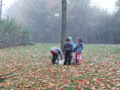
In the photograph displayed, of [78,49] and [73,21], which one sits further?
[73,21]

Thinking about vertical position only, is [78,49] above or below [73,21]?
below

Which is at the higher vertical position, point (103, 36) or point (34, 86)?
point (103, 36)

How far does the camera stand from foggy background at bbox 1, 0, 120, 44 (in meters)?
28.4

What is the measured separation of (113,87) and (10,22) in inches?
837

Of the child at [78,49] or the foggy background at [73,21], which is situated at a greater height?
the foggy background at [73,21]

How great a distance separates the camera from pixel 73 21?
33.4m

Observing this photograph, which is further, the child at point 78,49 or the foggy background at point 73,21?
the foggy background at point 73,21

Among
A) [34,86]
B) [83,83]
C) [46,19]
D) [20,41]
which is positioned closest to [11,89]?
[34,86]

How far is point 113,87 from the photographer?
4.81 m

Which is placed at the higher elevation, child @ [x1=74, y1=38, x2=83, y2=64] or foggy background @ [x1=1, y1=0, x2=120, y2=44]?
foggy background @ [x1=1, y1=0, x2=120, y2=44]

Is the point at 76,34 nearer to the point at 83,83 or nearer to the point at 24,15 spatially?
the point at 24,15

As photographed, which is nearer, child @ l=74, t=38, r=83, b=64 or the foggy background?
child @ l=74, t=38, r=83, b=64

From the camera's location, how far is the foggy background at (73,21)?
93.2 feet

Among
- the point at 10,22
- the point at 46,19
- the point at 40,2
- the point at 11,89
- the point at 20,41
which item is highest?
the point at 40,2
